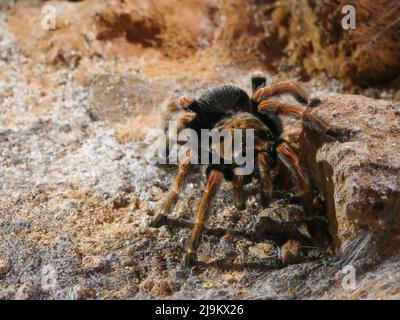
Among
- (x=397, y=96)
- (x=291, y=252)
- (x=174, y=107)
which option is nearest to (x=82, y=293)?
(x=291, y=252)

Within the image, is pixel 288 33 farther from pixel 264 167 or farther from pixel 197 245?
pixel 197 245

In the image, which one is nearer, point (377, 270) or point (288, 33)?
point (377, 270)

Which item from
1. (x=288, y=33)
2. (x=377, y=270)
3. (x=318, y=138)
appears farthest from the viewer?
(x=288, y=33)

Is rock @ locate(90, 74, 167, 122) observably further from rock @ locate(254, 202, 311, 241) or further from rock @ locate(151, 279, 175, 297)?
rock @ locate(151, 279, 175, 297)

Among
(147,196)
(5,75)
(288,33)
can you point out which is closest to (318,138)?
(147,196)

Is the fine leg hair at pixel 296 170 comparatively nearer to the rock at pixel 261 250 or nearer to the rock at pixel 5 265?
the rock at pixel 261 250

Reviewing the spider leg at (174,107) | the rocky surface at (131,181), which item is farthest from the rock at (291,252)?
the spider leg at (174,107)

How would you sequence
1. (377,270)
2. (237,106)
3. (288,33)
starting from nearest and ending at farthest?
(377,270) < (237,106) < (288,33)
